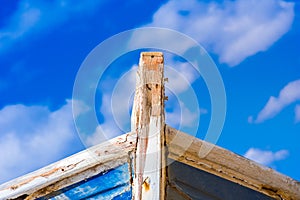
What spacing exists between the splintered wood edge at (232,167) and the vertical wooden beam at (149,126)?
95 millimetres

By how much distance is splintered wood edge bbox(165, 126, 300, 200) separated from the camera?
3.05 metres

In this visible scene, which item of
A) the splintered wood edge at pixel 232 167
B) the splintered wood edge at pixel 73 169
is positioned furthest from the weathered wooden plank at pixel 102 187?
the splintered wood edge at pixel 232 167

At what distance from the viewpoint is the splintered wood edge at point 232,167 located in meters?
3.05

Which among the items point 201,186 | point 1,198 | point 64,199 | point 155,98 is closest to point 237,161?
point 201,186

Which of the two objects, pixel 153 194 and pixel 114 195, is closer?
pixel 153 194

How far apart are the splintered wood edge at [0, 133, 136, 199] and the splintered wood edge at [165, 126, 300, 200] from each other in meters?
0.23

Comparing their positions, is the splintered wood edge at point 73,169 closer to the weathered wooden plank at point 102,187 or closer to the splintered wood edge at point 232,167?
the weathered wooden plank at point 102,187

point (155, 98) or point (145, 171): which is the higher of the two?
point (155, 98)

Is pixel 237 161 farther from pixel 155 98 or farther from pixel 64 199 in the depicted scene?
pixel 64 199

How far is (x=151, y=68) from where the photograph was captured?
3.08m

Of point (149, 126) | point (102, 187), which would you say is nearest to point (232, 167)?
point (149, 126)

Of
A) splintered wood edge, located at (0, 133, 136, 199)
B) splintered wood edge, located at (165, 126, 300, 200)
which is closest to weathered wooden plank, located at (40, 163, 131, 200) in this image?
splintered wood edge, located at (0, 133, 136, 199)

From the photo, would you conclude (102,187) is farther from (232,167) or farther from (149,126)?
(232,167)

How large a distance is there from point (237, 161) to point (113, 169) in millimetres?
692
